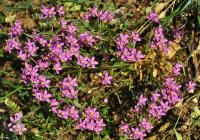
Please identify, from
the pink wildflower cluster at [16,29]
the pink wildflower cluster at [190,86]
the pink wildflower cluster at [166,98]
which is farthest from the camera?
the pink wildflower cluster at [16,29]

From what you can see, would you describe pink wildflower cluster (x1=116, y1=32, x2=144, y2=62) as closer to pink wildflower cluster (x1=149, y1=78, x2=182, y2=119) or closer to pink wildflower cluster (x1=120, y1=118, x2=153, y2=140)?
pink wildflower cluster (x1=149, y1=78, x2=182, y2=119)

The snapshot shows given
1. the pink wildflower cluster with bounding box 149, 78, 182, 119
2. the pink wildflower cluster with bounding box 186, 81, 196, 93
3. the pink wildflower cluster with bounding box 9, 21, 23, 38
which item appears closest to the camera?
the pink wildflower cluster with bounding box 149, 78, 182, 119

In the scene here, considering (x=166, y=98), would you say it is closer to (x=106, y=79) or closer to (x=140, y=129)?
(x=140, y=129)

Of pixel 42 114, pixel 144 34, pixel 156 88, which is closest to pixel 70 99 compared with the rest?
pixel 42 114

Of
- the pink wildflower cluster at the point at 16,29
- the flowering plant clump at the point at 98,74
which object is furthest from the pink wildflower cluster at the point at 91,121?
the pink wildflower cluster at the point at 16,29

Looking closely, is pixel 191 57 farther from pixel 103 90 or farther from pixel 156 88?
pixel 103 90

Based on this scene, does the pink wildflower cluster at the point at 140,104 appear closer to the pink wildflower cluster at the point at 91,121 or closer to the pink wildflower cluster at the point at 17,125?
the pink wildflower cluster at the point at 91,121

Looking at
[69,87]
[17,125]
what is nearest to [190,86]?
[69,87]

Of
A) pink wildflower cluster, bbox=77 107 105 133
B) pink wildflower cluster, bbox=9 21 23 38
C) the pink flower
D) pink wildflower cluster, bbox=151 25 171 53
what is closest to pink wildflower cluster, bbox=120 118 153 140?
pink wildflower cluster, bbox=77 107 105 133
